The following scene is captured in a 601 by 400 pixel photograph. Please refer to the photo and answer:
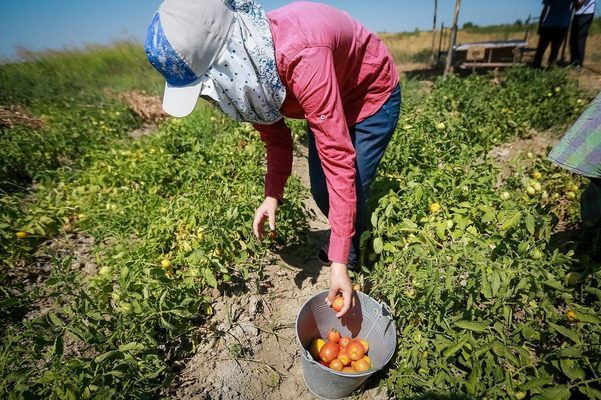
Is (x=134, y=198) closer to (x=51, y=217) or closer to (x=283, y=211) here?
(x=51, y=217)

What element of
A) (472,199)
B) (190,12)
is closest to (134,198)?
(190,12)

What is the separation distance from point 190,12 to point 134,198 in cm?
197

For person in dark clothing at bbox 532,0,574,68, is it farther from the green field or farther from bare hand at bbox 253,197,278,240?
bare hand at bbox 253,197,278,240

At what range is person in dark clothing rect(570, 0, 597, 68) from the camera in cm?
519

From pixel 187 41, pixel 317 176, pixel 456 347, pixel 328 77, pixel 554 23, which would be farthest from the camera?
pixel 554 23

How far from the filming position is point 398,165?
246 cm

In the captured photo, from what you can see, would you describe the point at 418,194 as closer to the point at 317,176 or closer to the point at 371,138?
the point at 371,138

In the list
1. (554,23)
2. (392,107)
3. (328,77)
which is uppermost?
(328,77)

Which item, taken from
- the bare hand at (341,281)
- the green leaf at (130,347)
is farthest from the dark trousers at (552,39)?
the green leaf at (130,347)

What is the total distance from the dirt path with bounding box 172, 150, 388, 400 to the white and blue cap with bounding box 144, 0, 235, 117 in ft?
3.83

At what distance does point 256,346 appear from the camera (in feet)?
6.04

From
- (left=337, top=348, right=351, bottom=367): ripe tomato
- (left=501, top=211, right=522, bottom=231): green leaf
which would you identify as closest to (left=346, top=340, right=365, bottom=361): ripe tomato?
(left=337, top=348, right=351, bottom=367): ripe tomato

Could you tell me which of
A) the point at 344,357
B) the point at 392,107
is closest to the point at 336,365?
the point at 344,357

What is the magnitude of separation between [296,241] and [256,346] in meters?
0.82
